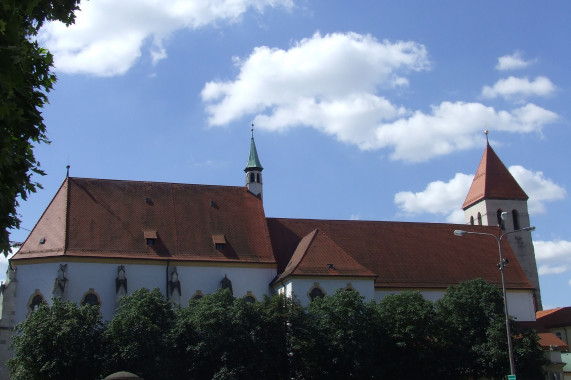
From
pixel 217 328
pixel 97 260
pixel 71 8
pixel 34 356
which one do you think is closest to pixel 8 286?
pixel 97 260

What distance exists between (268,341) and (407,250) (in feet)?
57.7

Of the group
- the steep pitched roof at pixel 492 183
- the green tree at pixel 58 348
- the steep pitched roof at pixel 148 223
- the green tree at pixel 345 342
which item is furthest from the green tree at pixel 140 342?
the steep pitched roof at pixel 492 183

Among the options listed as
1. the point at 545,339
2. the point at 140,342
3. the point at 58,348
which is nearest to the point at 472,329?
the point at 545,339

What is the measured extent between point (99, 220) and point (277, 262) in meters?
11.9

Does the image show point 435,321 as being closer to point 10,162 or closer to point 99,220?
point 99,220

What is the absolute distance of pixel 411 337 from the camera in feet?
115

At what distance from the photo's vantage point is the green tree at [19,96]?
7.46 m

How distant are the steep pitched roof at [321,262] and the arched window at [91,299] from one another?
1098 cm

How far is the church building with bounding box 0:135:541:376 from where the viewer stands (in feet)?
131

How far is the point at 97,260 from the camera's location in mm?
40219

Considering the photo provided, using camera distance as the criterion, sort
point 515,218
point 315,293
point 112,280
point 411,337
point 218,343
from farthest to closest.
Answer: point 515,218 → point 112,280 → point 315,293 → point 411,337 → point 218,343

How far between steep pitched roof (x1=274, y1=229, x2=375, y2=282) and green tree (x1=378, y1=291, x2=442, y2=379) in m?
4.54

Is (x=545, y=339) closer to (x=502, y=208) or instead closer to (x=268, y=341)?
(x=502, y=208)

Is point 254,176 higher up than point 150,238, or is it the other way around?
point 254,176
